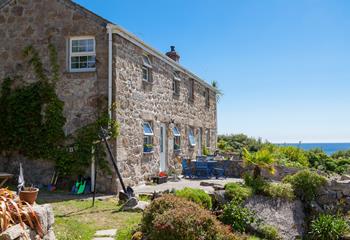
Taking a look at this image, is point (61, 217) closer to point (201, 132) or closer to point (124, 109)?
point (124, 109)

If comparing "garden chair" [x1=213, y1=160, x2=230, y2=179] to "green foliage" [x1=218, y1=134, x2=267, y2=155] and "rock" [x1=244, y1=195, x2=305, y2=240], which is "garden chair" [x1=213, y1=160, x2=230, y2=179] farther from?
"green foliage" [x1=218, y1=134, x2=267, y2=155]

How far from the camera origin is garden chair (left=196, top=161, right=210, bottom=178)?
56.2 ft

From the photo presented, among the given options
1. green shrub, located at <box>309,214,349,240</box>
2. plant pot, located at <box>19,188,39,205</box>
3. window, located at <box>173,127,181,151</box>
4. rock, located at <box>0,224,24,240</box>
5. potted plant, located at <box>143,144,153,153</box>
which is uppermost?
window, located at <box>173,127,181,151</box>

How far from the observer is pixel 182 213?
21.6 ft

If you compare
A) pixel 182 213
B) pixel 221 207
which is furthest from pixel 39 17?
pixel 182 213

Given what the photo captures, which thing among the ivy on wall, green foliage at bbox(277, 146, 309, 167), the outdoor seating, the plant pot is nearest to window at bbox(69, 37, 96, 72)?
the ivy on wall

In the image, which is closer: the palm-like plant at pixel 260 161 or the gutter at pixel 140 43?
the palm-like plant at pixel 260 161

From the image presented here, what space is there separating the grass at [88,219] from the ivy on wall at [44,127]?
220 centimetres

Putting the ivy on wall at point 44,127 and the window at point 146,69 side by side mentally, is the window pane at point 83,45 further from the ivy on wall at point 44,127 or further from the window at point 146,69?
the window at point 146,69

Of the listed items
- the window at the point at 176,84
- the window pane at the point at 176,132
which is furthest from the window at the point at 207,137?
the window at the point at 176,84

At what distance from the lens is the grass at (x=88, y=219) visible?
295 inches

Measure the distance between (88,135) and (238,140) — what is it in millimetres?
23321

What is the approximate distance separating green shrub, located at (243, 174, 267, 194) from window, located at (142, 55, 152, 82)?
19.5ft

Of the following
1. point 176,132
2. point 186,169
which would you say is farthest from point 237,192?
point 176,132
